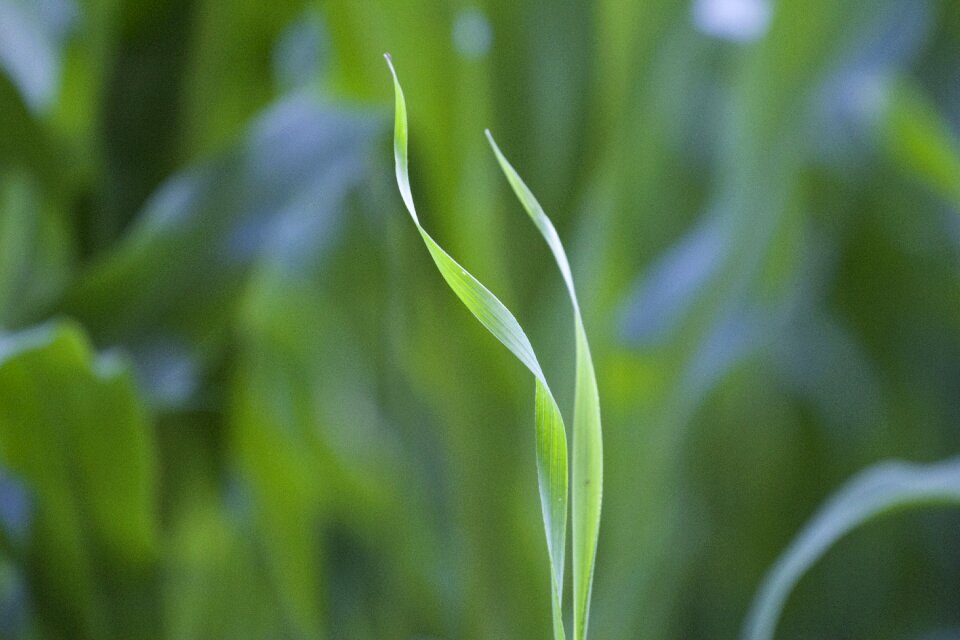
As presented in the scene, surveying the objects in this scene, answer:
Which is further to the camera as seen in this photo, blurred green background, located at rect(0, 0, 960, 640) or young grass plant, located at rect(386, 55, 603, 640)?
blurred green background, located at rect(0, 0, 960, 640)

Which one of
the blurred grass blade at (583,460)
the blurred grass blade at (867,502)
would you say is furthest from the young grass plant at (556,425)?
the blurred grass blade at (867,502)

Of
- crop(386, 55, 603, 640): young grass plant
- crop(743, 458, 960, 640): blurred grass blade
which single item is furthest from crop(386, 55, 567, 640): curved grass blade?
crop(743, 458, 960, 640): blurred grass blade

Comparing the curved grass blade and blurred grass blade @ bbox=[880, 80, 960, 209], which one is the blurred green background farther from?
the curved grass blade

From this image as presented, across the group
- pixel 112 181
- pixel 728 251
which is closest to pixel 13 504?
pixel 112 181

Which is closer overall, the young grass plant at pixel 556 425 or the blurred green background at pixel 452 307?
the young grass plant at pixel 556 425

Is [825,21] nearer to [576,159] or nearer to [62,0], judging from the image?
Result: [576,159]

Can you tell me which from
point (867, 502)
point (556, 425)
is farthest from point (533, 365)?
point (867, 502)

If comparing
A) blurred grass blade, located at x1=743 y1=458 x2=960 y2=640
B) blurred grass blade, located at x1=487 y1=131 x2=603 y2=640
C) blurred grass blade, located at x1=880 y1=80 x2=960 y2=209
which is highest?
blurred grass blade, located at x1=880 y1=80 x2=960 y2=209

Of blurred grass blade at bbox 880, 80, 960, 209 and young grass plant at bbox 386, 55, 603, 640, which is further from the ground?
blurred grass blade at bbox 880, 80, 960, 209

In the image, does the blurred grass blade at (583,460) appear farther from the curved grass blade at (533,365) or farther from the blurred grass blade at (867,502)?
the blurred grass blade at (867,502)
